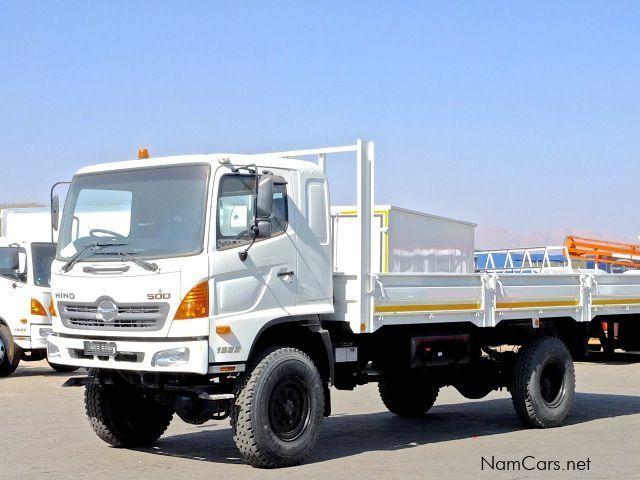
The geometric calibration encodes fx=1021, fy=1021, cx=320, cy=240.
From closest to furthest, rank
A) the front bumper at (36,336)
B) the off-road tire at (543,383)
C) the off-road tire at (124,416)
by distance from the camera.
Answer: the off-road tire at (124,416)
the off-road tire at (543,383)
the front bumper at (36,336)

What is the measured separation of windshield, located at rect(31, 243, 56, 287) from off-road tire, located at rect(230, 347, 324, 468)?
9237 mm

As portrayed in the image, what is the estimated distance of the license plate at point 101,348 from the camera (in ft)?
28.6

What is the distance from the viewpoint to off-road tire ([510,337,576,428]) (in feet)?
37.0

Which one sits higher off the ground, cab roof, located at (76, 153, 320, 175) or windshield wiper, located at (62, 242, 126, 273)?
cab roof, located at (76, 153, 320, 175)

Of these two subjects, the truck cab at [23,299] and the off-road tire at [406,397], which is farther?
the truck cab at [23,299]

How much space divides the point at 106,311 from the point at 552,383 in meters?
5.58

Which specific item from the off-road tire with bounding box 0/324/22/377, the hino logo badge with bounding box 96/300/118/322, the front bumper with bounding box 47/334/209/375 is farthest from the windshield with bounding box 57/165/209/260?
the off-road tire with bounding box 0/324/22/377

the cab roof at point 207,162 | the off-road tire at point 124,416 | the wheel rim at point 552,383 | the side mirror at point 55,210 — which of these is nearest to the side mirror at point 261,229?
the cab roof at point 207,162

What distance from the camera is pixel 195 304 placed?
837 cm

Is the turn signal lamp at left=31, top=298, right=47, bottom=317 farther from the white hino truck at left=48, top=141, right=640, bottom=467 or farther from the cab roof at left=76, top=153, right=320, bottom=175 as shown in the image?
the cab roof at left=76, top=153, right=320, bottom=175

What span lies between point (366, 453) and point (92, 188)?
11.6ft

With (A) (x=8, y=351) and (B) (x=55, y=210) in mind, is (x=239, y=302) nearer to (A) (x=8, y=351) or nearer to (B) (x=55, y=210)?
(B) (x=55, y=210)

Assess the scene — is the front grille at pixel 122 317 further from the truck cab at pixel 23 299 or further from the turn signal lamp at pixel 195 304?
the truck cab at pixel 23 299

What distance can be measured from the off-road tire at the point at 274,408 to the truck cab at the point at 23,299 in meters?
8.94
